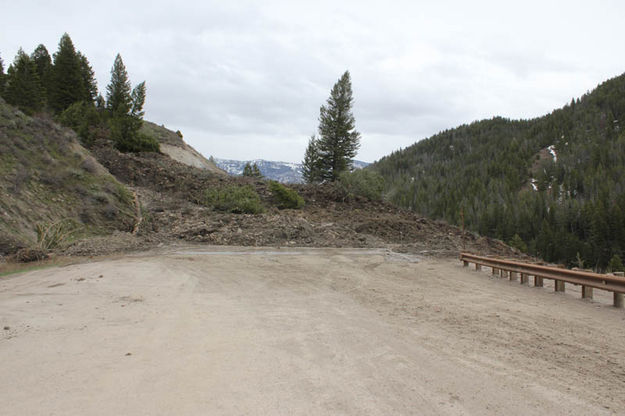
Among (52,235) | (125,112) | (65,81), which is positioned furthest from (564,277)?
(65,81)

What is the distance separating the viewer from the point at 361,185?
25500 mm

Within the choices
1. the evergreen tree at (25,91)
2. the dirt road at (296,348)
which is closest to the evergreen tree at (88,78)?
the evergreen tree at (25,91)

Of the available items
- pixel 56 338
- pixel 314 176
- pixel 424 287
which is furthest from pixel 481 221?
pixel 56 338

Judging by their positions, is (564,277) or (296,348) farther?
(564,277)

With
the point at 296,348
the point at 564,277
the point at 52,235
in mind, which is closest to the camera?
the point at 296,348

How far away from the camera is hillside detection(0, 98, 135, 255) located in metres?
12.3

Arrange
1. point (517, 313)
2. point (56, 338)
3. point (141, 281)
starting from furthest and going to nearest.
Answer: point (141, 281) → point (517, 313) → point (56, 338)

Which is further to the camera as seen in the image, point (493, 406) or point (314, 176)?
point (314, 176)

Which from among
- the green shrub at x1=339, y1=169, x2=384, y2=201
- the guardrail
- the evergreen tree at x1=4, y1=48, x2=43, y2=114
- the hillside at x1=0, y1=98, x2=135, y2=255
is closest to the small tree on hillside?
the evergreen tree at x1=4, y1=48, x2=43, y2=114

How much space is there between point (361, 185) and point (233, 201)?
957cm

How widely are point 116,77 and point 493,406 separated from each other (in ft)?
167

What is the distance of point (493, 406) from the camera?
3.35 m

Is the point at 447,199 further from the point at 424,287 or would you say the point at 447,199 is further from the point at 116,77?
the point at 424,287

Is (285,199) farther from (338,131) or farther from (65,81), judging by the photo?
(65,81)
